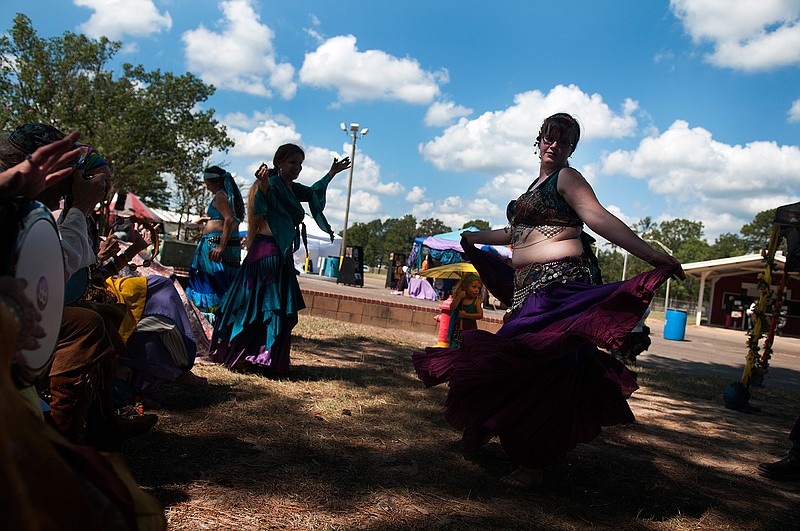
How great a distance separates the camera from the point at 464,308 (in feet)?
24.0

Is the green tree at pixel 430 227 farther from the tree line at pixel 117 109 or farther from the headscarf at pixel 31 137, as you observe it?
the headscarf at pixel 31 137

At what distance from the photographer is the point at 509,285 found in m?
4.02

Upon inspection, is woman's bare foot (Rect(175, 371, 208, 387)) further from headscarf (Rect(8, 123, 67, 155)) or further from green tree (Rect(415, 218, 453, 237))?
green tree (Rect(415, 218, 453, 237))

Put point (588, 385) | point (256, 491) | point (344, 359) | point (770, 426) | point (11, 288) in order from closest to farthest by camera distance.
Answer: point (11, 288), point (256, 491), point (588, 385), point (770, 426), point (344, 359)

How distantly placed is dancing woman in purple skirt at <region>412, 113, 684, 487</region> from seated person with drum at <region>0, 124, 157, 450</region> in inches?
65.7

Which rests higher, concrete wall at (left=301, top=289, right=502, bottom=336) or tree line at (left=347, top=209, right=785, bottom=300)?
tree line at (left=347, top=209, right=785, bottom=300)

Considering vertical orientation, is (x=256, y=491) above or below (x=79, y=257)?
below

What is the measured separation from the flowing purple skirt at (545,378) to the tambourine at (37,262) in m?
2.11

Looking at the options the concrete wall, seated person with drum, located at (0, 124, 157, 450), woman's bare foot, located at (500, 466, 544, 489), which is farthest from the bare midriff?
the concrete wall

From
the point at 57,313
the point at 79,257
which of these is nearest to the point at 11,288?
the point at 57,313

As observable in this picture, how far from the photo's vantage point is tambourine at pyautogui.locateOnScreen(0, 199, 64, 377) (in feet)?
3.94

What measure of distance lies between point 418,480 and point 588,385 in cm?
100

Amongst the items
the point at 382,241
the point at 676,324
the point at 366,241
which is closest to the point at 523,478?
the point at 676,324

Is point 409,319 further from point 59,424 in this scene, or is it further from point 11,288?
point 11,288
